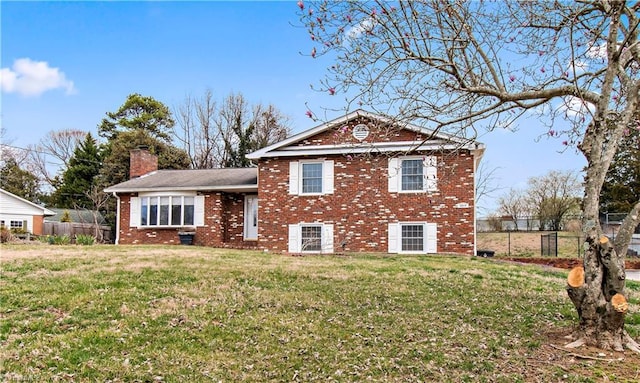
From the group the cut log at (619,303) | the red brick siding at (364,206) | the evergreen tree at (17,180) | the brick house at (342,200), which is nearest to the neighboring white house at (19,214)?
the evergreen tree at (17,180)

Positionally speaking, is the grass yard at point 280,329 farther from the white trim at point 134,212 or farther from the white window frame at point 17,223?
the white window frame at point 17,223

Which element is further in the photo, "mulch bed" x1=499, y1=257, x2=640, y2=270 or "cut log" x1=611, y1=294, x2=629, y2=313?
"mulch bed" x1=499, y1=257, x2=640, y2=270

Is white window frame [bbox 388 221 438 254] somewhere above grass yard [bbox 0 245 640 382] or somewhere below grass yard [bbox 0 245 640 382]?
above

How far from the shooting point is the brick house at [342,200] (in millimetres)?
16594

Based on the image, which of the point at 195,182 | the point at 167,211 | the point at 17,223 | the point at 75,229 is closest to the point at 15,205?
the point at 17,223

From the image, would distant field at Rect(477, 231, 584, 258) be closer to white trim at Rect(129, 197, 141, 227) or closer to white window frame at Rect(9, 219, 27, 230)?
white trim at Rect(129, 197, 141, 227)

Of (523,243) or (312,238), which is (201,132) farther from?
(523,243)

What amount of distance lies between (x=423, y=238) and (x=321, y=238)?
12.5 ft

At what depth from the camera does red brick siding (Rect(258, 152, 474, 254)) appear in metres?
16.6

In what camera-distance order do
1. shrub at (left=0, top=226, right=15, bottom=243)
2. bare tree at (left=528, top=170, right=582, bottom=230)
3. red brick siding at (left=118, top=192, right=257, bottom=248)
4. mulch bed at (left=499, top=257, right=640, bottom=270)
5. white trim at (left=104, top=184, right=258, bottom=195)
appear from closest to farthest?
mulch bed at (left=499, top=257, right=640, bottom=270)
white trim at (left=104, top=184, right=258, bottom=195)
red brick siding at (left=118, top=192, right=257, bottom=248)
shrub at (left=0, top=226, right=15, bottom=243)
bare tree at (left=528, top=170, right=582, bottom=230)

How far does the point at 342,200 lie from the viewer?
17531mm

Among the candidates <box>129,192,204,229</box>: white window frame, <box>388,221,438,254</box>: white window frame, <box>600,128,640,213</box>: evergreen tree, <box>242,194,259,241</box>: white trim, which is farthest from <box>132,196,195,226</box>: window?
<box>600,128,640,213</box>: evergreen tree

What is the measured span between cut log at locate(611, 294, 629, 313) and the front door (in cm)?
1625

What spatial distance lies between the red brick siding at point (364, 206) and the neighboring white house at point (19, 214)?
20382mm
